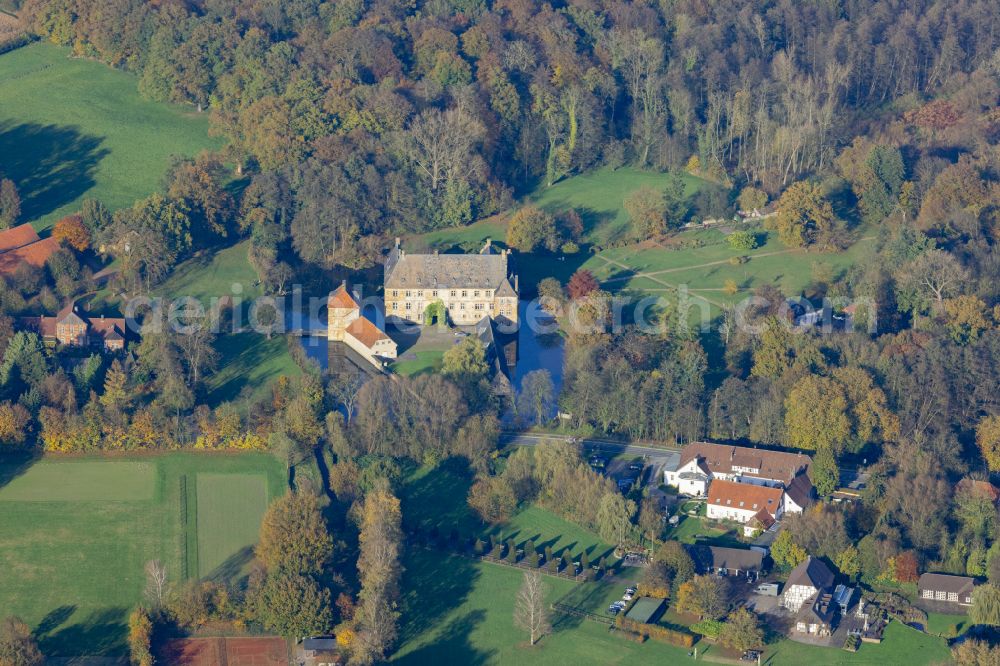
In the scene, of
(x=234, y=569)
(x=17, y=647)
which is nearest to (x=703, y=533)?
(x=234, y=569)

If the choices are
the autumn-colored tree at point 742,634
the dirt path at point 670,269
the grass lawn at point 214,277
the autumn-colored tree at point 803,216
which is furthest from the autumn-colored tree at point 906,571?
the grass lawn at point 214,277

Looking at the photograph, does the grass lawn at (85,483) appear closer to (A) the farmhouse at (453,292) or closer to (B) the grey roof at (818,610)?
(A) the farmhouse at (453,292)

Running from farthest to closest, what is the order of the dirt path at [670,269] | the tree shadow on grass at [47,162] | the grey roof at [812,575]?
the tree shadow on grass at [47,162] → the dirt path at [670,269] → the grey roof at [812,575]

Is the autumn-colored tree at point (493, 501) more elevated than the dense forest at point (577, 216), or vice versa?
the dense forest at point (577, 216)

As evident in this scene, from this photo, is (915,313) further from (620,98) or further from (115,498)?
(115,498)

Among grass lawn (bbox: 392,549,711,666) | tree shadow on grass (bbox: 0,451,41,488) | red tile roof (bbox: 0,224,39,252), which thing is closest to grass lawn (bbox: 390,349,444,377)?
grass lawn (bbox: 392,549,711,666)

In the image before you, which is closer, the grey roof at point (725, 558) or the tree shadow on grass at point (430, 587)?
the tree shadow on grass at point (430, 587)

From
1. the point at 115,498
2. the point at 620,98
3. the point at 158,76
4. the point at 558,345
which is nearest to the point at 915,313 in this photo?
the point at 558,345
